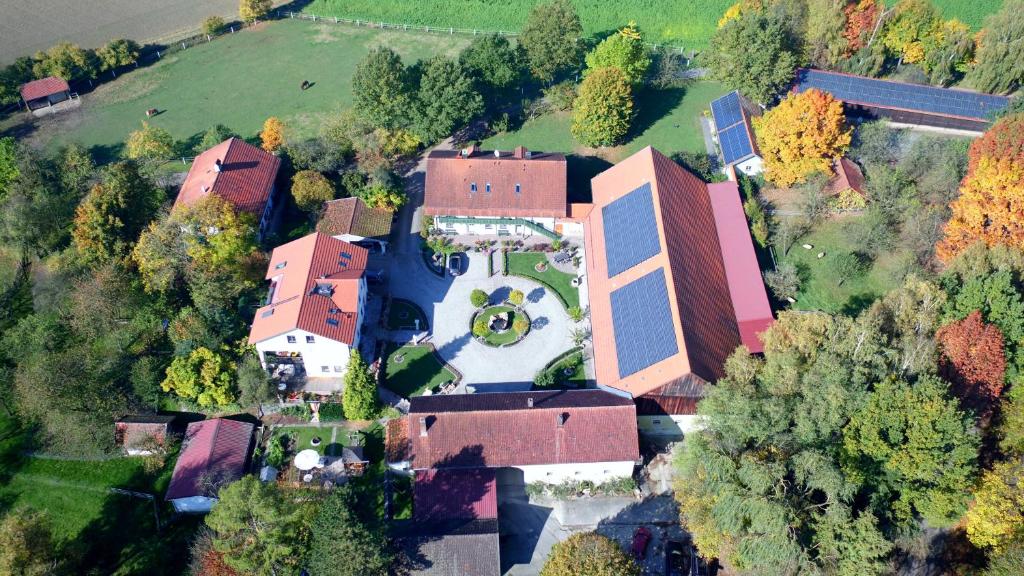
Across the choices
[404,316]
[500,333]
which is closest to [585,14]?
[500,333]

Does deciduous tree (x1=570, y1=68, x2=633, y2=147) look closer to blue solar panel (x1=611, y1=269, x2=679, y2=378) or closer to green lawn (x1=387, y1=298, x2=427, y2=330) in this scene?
blue solar panel (x1=611, y1=269, x2=679, y2=378)

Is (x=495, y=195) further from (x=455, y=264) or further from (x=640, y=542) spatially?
(x=640, y=542)

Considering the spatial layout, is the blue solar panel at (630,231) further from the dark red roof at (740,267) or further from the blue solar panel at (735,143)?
the blue solar panel at (735,143)

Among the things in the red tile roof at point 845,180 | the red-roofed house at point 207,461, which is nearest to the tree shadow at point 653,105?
the red tile roof at point 845,180

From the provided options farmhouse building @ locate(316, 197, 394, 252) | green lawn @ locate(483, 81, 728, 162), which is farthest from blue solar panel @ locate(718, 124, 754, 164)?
farmhouse building @ locate(316, 197, 394, 252)

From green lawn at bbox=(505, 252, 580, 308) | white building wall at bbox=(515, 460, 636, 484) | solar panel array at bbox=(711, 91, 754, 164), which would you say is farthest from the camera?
solar panel array at bbox=(711, 91, 754, 164)

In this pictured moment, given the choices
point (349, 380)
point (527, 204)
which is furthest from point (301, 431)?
point (527, 204)
